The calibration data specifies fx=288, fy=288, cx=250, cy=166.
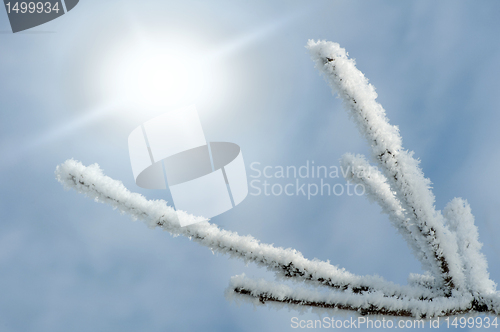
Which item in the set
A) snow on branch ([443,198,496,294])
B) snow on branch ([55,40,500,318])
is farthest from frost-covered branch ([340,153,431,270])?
snow on branch ([443,198,496,294])

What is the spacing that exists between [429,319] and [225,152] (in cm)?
260

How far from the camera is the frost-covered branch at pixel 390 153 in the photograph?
4.42 feet

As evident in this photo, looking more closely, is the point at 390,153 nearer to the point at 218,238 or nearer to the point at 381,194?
the point at 381,194

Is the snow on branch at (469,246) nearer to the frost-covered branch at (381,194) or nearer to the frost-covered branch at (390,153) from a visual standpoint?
the frost-covered branch at (390,153)

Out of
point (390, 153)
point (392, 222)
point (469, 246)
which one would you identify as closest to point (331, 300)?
point (392, 222)

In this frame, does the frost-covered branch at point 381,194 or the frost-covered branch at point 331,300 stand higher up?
the frost-covered branch at point 381,194

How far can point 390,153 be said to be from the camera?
1439 mm

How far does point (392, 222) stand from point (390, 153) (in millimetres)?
569

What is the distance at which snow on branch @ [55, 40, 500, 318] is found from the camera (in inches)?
54.3

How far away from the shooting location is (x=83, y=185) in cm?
138

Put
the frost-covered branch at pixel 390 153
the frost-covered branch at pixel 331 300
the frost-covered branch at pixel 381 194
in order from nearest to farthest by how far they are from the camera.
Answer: the frost-covered branch at pixel 390 153
the frost-covered branch at pixel 331 300
the frost-covered branch at pixel 381 194

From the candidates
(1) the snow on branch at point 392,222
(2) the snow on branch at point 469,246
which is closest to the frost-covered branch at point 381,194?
(1) the snow on branch at point 392,222

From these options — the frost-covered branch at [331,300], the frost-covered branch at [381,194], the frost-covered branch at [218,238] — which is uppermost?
the frost-covered branch at [381,194]

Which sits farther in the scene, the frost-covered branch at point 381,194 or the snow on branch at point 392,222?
the frost-covered branch at point 381,194
